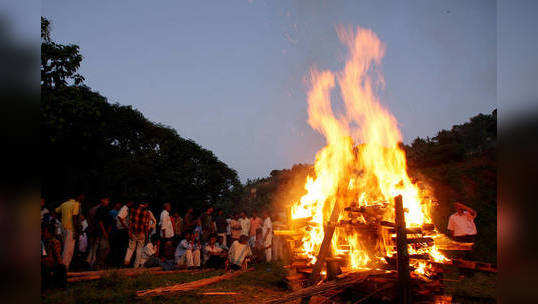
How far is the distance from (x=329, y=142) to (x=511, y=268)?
802 cm

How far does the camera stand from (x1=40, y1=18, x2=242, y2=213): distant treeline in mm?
10414

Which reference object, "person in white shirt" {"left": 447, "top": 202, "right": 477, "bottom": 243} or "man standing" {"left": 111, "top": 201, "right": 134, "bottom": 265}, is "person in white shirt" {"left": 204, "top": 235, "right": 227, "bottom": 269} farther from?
"person in white shirt" {"left": 447, "top": 202, "right": 477, "bottom": 243}

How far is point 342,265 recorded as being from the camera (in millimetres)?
7305

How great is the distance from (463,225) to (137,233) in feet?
35.9

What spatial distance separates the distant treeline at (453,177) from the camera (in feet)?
51.6

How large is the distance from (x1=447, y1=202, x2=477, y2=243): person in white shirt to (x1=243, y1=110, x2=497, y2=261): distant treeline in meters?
1.76

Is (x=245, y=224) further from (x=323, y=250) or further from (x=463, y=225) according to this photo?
(x=463, y=225)

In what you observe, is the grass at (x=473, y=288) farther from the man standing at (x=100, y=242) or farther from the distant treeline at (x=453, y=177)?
the man standing at (x=100, y=242)

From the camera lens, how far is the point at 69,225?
9.52 m

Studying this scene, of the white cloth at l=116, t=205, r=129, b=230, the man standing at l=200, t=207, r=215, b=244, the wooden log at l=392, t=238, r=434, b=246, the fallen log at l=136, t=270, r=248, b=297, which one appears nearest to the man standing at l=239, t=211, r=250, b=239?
the man standing at l=200, t=207, r=215, b=244

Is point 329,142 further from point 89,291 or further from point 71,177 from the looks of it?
point 71,177

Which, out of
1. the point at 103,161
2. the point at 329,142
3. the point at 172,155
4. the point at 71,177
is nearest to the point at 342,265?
the point at 329,142

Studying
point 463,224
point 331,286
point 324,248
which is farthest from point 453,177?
point 331,286

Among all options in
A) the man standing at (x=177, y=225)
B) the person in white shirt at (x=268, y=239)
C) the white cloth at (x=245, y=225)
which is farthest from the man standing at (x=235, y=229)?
the man standing at (x=177, y=225)
